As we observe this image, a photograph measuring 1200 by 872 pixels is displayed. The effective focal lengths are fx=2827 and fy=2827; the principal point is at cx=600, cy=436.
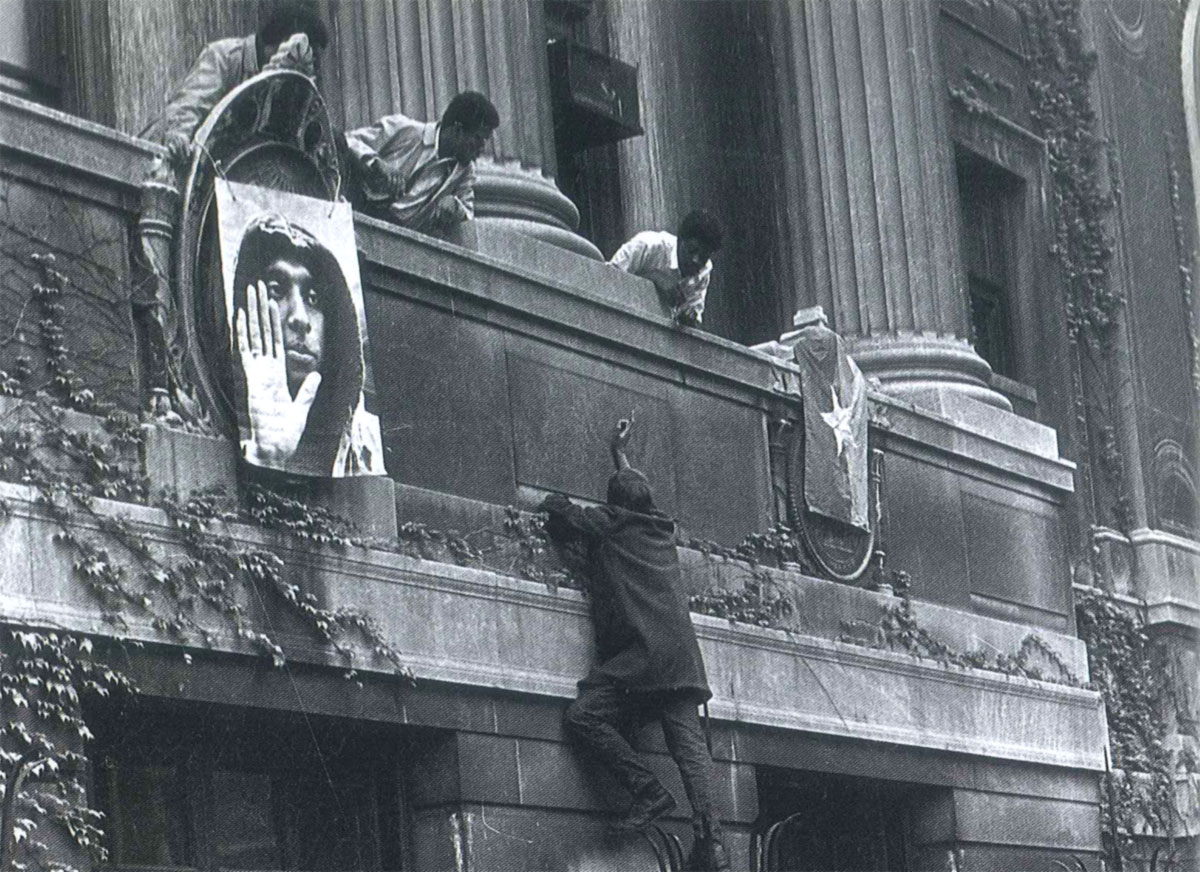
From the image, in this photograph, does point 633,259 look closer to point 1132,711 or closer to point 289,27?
point 289,27

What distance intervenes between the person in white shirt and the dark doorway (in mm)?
3721

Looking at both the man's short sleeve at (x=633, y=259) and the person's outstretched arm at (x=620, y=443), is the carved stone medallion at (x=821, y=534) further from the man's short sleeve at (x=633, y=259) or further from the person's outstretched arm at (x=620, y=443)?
the person's outstretched arm at (x=620, y=443)

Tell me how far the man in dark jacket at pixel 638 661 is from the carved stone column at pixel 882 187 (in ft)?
20.4

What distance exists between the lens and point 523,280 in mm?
20109

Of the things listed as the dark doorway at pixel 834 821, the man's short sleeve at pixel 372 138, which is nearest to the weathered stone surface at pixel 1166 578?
the dark doorway at pixel 834 821

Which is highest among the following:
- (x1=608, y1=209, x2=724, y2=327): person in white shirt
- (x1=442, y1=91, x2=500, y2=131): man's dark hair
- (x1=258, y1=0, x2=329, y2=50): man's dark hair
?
(x1=258, y1=0, x2=329, y2=50): man's dark hair

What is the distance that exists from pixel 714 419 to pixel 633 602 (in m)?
3.07

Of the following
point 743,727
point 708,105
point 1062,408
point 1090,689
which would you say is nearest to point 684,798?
point 743,727

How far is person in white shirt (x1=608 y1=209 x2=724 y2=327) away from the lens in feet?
72.4

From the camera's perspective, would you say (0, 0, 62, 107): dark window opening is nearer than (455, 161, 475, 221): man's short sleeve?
No

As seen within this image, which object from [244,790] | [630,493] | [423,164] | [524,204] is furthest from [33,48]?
[244,790]

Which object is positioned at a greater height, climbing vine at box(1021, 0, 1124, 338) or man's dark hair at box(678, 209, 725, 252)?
climbing vine at box(1021, 0, 1124, 338)

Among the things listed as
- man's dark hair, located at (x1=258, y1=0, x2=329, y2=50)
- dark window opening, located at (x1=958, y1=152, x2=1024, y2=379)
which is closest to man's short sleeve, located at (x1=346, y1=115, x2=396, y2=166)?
man's dark hair, located at (x1=258, y1=0, x2=329, y2=50)

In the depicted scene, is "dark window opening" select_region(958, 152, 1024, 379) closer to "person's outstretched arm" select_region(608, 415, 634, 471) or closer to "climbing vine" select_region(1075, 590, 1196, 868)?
"climbing vine" select_region(1075, 590, 1196, 868)
